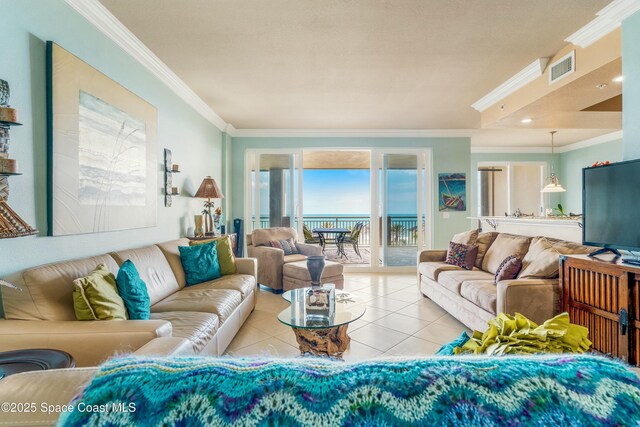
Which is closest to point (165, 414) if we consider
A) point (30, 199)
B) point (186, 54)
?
point (30, 199)

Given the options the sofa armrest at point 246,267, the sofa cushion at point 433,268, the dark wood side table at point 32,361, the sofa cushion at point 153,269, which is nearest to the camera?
the dark wood side table at point 32,361

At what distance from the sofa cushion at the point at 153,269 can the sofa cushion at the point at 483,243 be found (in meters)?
3.51

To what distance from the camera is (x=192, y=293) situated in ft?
9.06

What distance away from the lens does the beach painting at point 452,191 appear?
Answer: 19.9ft

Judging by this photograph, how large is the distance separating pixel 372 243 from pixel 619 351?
419 cm

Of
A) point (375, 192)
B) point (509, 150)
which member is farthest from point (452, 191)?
point (509, 150)

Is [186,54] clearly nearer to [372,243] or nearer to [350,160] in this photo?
[372,243]

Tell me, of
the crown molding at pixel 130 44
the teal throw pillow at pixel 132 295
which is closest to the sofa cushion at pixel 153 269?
the teal throw pillow at pixel 132 295

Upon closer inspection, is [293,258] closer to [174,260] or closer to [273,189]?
[273,189]

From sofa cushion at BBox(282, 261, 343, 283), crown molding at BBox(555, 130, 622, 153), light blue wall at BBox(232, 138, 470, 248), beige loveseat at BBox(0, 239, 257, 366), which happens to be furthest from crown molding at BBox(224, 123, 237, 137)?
crown molding at BBox(555, 130, 622, 153)

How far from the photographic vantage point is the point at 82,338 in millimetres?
1476

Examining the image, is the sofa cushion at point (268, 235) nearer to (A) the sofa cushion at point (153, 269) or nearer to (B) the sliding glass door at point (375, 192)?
(B) the sliding glass door at point (375, 192)

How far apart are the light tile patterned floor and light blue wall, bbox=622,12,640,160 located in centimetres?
205

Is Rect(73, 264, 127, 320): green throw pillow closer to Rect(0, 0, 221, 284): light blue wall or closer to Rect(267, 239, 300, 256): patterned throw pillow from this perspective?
Rect(0, 0, 221, 284): light blue wall
